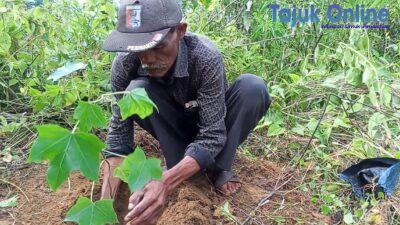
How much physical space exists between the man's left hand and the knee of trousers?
61cm

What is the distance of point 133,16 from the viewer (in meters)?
1.77

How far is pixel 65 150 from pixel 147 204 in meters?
0.56

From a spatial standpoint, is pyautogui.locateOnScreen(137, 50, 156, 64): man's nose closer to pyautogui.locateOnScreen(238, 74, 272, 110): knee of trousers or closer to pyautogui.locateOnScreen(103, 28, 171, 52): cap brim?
pyautogui.locateOnScreen(103, 28, 171, 52): cap brim

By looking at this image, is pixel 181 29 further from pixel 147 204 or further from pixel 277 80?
pixel 277 80

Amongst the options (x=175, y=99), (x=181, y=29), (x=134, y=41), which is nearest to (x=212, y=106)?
(x=175, y=99)

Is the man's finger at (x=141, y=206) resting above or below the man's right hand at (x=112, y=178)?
above

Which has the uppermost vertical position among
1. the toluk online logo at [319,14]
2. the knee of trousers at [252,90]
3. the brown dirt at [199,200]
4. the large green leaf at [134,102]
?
the large green leaf at [134,102]

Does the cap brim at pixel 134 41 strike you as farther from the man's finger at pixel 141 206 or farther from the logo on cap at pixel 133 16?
the man's finger at pixel 141 206

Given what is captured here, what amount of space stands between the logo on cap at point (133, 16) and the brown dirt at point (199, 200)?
740 millimetres

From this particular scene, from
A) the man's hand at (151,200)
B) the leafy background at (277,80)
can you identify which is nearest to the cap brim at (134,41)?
the leafy background at (277,80)

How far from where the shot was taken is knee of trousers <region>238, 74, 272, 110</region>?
6.99 feet

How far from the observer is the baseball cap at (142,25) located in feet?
5.65

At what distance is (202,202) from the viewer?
6.76 feet

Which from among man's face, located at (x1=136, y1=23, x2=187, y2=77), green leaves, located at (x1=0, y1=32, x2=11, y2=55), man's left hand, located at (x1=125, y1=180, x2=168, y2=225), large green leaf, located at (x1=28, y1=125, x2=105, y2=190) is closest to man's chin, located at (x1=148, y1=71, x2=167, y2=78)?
man's face, located at (x1=136, y1=23, x2=187, y2=77)
